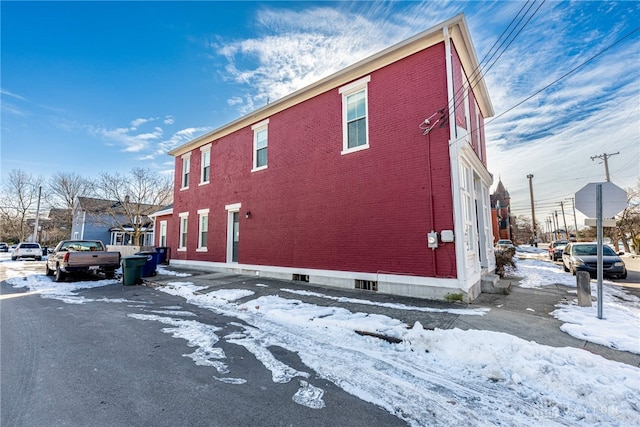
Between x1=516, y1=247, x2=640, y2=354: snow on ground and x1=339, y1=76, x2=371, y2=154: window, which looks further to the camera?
x1=339, y1=76, x2=371, y2=154: window

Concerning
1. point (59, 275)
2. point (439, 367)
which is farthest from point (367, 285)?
point (59, 275)

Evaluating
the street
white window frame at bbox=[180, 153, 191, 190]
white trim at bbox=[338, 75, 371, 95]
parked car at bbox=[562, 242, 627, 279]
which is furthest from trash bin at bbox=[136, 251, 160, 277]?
parked car at bbox=[562, 242, 627, 279]

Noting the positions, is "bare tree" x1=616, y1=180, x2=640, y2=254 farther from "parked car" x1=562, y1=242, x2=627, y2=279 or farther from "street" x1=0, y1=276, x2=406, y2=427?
"street" x1=0, y1=276, x2=406, y2=427

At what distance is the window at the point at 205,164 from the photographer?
14492mm

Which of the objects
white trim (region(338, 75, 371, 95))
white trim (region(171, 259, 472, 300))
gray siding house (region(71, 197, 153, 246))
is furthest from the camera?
gray siding house (region(71, 197, 153, 246))

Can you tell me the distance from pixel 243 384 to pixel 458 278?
18.0 ft

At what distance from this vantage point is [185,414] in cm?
257

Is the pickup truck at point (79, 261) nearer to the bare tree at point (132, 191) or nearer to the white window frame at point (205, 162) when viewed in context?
the white window frame at point (205, 162)

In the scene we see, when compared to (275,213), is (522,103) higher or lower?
higher

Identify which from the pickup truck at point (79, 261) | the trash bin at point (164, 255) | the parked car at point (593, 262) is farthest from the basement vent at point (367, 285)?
the trash bin at point (164, 255)

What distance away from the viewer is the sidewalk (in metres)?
4.48

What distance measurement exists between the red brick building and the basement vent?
0.14ft

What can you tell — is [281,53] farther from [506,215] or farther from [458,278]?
[506,215]

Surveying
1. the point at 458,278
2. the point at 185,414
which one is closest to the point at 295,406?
the point at 185,414
